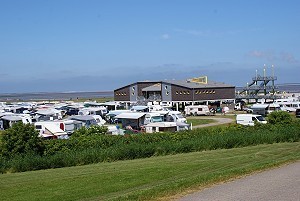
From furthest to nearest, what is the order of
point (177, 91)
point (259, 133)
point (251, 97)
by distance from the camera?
point (251, 97) → point (177, 91) → point (259, 133)

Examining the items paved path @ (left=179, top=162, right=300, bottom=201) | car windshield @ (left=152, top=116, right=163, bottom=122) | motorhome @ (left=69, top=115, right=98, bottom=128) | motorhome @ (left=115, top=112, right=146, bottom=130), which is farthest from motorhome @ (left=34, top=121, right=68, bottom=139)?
paved path @ (left=179, top=162, right=300, bottom=201)

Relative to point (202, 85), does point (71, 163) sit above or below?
below

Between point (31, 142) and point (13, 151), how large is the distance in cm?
86

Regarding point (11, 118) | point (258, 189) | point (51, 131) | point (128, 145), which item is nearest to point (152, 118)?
point (51, 131)

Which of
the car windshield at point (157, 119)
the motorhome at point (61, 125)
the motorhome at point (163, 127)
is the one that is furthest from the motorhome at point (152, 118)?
the motorhome at point (61, 125)

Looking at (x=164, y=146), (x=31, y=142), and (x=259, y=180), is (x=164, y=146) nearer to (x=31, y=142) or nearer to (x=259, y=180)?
(x=31, y=142)

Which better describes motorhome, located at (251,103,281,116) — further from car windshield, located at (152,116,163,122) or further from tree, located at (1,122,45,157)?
tree, located at (1,122,45,157)

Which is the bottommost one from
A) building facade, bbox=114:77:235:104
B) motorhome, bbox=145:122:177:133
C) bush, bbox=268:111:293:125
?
motorhome, bbox=145:122:177:133

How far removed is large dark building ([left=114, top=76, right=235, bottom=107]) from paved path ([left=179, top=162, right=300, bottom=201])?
173 ft

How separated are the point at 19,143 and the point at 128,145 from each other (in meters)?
4.88

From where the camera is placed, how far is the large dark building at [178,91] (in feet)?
210

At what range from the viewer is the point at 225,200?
818cm

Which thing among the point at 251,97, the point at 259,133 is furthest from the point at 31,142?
the point at 251,97

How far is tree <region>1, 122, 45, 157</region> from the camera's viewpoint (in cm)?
2127
